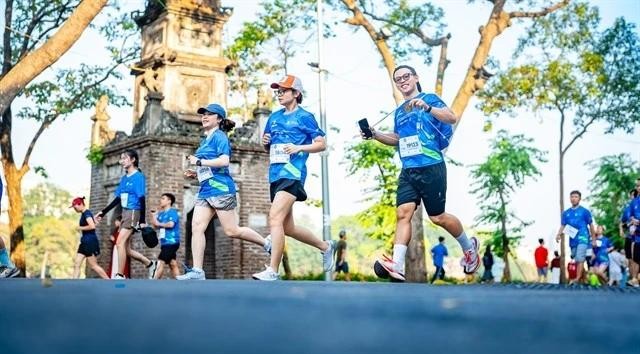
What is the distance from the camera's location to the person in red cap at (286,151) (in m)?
7.52

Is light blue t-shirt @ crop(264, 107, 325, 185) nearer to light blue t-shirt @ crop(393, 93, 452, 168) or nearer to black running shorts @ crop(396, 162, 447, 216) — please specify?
light blue t-shirt @ crop(393, 93, 452, 168)

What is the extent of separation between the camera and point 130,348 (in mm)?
1371

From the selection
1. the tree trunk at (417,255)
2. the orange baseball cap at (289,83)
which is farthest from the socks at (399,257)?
the tree trunk at (417,255)

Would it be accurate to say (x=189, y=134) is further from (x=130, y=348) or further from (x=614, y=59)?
(x=130, y=348)

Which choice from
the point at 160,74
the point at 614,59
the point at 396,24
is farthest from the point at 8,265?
the point at 614,59

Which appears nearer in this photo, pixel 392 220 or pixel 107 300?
pixel 107 300

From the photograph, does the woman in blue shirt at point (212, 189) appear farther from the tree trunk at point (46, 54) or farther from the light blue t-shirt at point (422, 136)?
the tree trunk at point (46, 54)

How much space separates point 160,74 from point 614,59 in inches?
685

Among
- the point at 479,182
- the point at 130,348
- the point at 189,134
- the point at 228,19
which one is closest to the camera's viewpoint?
the point at 130,348

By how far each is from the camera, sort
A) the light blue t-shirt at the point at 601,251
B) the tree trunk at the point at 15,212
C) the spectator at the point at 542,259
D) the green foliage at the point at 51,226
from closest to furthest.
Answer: the light blue t-shirt at the point at 601,251
the tree trunk at the point at 15,212
the spectator at the point at 542,259
the green foliage at the point at 51,226

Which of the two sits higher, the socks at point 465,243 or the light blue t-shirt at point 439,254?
the socks at point 465,243

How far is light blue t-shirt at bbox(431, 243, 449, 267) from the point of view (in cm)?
2514

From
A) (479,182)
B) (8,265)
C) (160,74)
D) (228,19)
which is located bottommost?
(8,265)

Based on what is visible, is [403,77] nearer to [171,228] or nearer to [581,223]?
[171,228]
